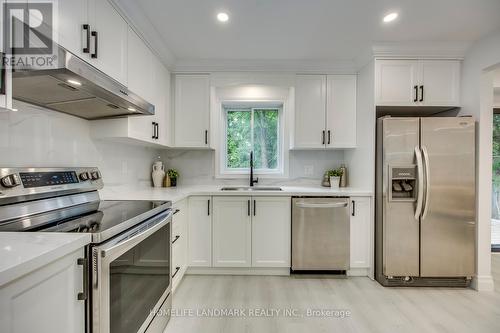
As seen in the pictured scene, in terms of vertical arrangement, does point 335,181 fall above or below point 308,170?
below

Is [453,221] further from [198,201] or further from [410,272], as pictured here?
[198,201]

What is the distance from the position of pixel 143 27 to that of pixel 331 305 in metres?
2.84

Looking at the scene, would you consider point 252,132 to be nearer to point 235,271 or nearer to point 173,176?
point 173,176

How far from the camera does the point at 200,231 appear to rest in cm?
248

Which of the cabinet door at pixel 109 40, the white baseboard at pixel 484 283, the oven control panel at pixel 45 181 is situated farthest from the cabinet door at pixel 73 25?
the white baseboard at pixel 484 283

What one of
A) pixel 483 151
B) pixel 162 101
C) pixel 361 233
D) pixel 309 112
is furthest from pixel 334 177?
pixel 162 101

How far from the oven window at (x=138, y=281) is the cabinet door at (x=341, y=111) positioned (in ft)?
7.04

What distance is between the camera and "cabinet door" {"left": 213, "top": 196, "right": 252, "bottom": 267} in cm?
247

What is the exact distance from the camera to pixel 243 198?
2469 mm

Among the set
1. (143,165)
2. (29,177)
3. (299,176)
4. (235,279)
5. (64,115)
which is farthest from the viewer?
(299,176)

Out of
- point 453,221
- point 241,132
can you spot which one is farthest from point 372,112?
point 241,132

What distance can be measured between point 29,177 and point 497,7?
11.1 ft

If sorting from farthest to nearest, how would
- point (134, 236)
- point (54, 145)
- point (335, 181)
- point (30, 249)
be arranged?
point (335, 181) < point (54, 145) < point (134, 236) < point (30, 249)

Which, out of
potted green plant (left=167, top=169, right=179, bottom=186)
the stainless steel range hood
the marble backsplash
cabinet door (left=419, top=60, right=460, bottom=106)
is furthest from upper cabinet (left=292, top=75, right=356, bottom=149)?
the stainless steel range hood
